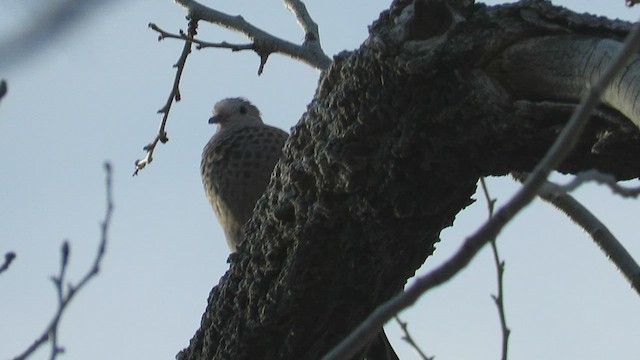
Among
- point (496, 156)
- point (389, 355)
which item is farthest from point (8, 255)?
point (389, 355)

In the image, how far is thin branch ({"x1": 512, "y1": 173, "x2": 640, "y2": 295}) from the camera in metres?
2.76

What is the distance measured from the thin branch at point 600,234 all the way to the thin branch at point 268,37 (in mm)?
855

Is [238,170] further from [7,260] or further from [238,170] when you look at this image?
[7,260]

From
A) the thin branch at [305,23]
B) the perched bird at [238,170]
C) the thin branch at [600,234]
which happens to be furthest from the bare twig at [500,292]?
the perched bird at [238,170]

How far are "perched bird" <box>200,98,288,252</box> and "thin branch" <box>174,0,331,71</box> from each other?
0.91 m

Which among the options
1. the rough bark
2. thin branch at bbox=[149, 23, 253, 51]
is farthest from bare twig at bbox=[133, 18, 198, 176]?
the rough bark

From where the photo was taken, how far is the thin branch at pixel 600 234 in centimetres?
276

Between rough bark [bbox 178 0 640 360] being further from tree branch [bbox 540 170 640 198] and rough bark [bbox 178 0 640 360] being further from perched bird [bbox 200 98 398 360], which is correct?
perched bird [bbox 200 98 398 360]

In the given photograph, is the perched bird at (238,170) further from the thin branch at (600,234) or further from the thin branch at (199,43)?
the thin branch at (600,234)

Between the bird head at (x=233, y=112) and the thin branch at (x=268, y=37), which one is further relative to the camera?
the bird head at (x=233, y=112)

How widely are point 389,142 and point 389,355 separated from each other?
99 cm

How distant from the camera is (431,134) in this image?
2.45m

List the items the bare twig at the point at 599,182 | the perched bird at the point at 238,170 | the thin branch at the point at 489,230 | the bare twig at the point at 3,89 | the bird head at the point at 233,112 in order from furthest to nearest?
the bird head at the point at 233,112
the perched bird at the point at 238,170
the bare twig at the point at 3,89
the bare twig at the point at 599,182
the thin branch at the point at 489,230

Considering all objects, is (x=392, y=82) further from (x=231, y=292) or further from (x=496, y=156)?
(x=231, y=292)
